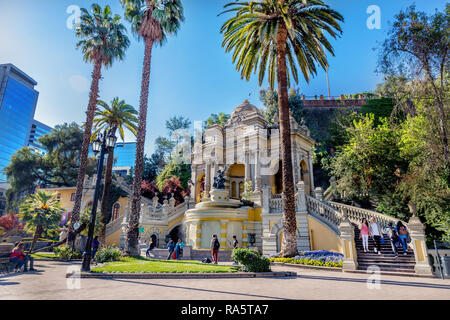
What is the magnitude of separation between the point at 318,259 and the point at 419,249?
4.42 meters

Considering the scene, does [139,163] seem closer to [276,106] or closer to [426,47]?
[426,47]

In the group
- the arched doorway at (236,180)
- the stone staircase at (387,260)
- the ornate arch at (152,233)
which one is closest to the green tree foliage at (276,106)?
the arched doorway at (236,180)

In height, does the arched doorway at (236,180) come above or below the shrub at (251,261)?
above

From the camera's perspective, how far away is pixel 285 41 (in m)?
17.1

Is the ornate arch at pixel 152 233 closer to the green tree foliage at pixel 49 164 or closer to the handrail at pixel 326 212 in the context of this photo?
the handrail at pixel 326 212

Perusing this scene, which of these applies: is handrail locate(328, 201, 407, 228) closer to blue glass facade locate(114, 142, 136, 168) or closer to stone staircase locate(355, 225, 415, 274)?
stone staircase locate(355, 225, 415, 274)

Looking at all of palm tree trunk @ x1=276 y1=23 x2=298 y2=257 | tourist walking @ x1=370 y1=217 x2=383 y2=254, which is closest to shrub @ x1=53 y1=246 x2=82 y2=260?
palm tree trunk @ x1=276 y1=23 x2=298 y2=257

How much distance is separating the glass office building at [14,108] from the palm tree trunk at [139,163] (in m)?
98.4

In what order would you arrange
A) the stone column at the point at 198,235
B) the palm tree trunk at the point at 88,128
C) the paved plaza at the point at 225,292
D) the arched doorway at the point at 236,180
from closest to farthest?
the paved plaza at the point at 225,292 → the stone column at the point at 198,235 → the palm tree trunk at the point at 88,128 → the arched doorway at the point at 236,180

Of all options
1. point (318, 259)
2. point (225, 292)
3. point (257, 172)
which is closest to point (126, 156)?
point (257, 172)

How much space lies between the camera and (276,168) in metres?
29.5

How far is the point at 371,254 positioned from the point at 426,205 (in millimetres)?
6593

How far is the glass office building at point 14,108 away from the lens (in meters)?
92.4

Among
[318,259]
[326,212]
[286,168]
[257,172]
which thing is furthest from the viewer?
[257,172]
